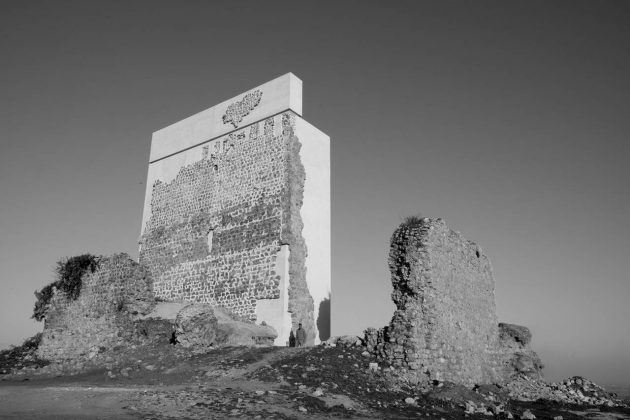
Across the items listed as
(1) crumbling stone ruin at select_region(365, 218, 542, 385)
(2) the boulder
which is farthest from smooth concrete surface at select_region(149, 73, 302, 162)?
(1) crumbling stone ruin at select_region(365, 218, 542, 385)

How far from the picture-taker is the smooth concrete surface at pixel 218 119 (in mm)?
14828

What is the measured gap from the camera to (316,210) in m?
14.5

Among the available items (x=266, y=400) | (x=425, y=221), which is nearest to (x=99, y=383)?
(x=266, y=400)

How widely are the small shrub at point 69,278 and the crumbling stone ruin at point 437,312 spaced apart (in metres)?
9.61

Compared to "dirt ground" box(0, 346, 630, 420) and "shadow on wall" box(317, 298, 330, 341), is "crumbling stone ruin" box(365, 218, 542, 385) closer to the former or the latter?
"dirt ground" box(0, 346, 630, 420)

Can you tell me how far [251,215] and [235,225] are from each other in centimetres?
72

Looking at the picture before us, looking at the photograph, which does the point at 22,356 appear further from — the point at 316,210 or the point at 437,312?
the point at 437,312

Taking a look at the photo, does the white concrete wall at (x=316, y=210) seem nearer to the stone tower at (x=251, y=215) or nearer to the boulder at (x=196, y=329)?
the stone tower at (x=251, y=215)

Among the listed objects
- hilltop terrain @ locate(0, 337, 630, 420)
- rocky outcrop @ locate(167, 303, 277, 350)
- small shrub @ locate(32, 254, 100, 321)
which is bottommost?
hilltop terrain @ locate(0, 337, 630, 420)

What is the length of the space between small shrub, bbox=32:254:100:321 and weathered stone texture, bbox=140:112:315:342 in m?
2.83

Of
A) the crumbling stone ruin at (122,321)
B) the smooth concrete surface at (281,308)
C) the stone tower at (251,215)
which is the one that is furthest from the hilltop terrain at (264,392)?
the stone tower at (251,215)

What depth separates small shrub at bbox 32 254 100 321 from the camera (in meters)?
14.0

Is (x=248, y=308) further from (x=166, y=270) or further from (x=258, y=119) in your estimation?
(x=258, y=119)

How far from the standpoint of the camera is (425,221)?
29.1 ft
